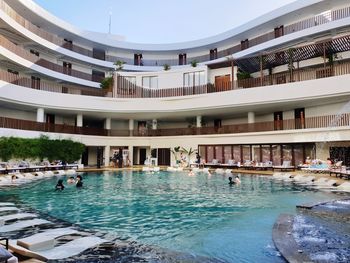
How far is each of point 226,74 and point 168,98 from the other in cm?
666

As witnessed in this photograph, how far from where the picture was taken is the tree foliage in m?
21.1

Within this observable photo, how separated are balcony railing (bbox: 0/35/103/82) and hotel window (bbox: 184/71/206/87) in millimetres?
12356

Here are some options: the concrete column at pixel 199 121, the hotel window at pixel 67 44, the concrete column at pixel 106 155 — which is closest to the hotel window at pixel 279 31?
the concrete column at pixel 199 121

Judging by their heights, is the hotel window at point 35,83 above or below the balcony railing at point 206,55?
below

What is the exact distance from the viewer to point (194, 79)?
31.1 metres

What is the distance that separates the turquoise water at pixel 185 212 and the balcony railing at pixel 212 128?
1129cm

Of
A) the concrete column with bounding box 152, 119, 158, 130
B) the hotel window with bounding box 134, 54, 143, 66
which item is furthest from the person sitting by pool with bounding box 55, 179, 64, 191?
the hotel window with bounding box 134, 54, 143, 66

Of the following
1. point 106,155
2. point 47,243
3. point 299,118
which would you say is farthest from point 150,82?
point 47,243

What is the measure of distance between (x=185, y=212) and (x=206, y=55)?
3113cm

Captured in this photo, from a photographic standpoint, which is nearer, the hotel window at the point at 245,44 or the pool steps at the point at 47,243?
the pool steps at the point at 47,243

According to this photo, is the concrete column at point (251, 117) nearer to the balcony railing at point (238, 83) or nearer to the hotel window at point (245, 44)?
the balcony railing at point (238, 83)

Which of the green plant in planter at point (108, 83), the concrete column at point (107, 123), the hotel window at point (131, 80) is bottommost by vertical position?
the concrete column at point (107, 123)

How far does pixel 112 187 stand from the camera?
1508 cm

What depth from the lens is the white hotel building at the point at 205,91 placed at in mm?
23328
